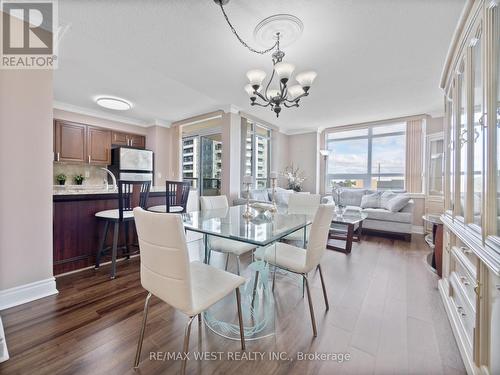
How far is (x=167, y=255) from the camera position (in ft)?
3.27

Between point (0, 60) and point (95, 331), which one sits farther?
point (0, 60)

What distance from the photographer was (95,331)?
1478 millimetres

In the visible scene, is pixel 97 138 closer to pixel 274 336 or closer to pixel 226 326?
pixel 226 326

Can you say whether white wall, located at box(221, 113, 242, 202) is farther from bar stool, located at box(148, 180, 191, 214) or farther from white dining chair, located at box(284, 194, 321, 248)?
white dining chair, located at box(284, 194, 321, 248)

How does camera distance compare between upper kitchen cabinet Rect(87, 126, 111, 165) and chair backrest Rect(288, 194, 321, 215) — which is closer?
chair backrest Rect(288, 194, 321, 215)

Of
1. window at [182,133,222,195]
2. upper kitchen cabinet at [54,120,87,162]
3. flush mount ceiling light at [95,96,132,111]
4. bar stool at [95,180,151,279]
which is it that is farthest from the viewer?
window at [182,133,222,195]

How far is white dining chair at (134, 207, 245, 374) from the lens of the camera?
960mm

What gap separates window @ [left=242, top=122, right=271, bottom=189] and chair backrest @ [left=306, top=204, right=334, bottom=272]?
324 centimetres

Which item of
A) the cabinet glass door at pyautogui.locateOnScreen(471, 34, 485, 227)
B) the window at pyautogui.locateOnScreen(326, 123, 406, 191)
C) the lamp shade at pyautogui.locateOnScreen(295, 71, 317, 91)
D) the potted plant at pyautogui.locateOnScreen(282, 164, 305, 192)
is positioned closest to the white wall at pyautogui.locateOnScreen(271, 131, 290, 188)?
the potted plant at pyautogui.locateOnScreen(282, 164, 305, 192)

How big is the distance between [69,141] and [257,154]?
3.87 meters

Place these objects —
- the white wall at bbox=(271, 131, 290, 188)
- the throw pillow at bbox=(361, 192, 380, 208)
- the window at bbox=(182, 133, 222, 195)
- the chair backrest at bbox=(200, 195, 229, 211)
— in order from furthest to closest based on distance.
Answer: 1. the white wall at bbox=(271, 131, 290, 188)
2. the window at bbox=(182, 133, 222, 195)
3. the throw pillow at bbox=(361, 192, 380, 208)
4. the chair backrest at bbox=(200, 195, 229, 211)

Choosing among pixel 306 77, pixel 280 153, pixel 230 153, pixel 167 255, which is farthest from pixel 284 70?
pixel 280 153

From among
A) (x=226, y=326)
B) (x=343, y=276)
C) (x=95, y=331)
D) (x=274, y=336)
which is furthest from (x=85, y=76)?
(x=343, y=276)

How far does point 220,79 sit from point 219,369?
3.16 m
